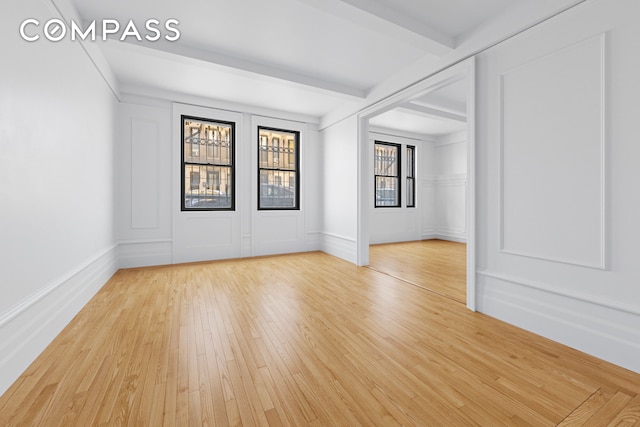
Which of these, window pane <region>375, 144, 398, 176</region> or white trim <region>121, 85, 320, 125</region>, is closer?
Answer: white trim <region>121, 85, 320, 125</region>

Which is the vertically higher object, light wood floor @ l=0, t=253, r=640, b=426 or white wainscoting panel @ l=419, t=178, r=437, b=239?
white wainscoting panel @ l=419, t=178, r=437, b=239

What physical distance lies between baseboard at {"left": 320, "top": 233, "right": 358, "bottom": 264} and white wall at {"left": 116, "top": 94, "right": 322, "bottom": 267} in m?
0.52

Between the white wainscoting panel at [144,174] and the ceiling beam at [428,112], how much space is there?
4.23 metres

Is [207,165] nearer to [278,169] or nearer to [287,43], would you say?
[278,169]

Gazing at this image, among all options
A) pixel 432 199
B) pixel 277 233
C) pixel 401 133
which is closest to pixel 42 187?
pixel 277 233

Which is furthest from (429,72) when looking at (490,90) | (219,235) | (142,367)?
(219,235)

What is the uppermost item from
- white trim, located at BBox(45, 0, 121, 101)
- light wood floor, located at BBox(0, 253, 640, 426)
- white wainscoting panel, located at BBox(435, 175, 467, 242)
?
white trim, located at BBox(45, 0, 121, 101)

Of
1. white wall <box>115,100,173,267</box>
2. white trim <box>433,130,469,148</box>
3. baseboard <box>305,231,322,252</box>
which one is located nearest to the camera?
white wall <box>115,100,173,267</box>

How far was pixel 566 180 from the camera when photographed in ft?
6.70

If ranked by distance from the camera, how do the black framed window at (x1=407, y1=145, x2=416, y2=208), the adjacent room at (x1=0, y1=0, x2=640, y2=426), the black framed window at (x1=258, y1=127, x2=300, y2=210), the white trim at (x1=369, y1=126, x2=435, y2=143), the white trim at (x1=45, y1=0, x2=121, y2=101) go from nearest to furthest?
the adjacent room at (x1=0, y1=0, x2=640, y2=426) < the white trim at (x1=45, y1=0, x2=121, y2=101) < the black framed window at (x1=258, y1=127, x2=300, y2=210) < the white trim at (x1=369, y1=126, x2=435, y2=143) < the black framed window at (x1=407, y1=145, x2=416, y2=208)

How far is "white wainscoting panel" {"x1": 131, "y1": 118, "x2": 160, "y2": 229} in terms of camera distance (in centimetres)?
426

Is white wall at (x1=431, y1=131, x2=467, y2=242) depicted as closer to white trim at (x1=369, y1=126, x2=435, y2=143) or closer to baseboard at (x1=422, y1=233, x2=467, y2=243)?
baseboard at (x1=422, y1=233, x2=467, y2=243)

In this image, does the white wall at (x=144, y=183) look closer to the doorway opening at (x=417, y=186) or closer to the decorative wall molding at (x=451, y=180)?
the doorway opening at (x=417, y=186)

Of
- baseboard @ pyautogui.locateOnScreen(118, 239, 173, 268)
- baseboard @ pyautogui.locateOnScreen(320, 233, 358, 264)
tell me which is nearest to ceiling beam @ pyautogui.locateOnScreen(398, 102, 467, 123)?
baseboard @ pyautogui.locateOnScreen(320, 233, 358, 264)
